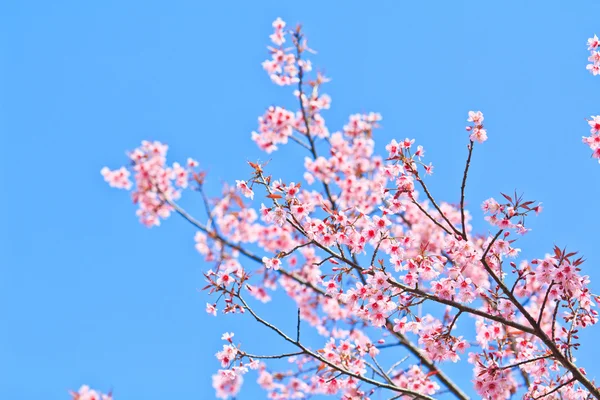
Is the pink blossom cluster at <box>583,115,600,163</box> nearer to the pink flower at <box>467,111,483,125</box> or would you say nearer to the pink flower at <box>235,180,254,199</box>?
the pink flower at <box>467,111,483,125</box>

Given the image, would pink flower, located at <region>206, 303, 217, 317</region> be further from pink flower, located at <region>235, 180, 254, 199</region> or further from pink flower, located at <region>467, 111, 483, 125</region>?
pink flower, located at <region>467, 111, 483, 125</region>

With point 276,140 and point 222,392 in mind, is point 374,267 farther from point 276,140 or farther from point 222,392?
point 276,140

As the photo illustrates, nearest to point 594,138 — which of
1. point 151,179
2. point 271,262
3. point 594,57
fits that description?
point 594,57

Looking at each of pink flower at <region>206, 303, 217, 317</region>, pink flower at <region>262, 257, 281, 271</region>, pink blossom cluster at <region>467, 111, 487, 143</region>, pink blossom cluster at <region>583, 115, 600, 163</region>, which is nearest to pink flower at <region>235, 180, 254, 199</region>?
pink flower at <region>262, 257, 281, 271</region>

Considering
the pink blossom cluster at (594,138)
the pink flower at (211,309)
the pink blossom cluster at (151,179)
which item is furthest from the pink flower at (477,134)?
the pink blossom cluster at (151,179)

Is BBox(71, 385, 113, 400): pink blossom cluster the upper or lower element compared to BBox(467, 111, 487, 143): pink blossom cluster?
lower

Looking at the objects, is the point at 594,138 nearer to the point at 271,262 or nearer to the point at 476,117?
the point at 476,117

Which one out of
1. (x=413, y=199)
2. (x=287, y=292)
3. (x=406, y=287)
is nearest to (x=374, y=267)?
(x=406, y=287)

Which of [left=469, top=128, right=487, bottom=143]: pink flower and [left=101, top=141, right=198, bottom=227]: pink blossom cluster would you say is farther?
[left=101, top=141, right=198, bottom=227]: pink blossom cluster

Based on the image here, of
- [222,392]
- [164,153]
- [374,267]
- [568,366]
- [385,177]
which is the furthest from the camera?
[164,153]

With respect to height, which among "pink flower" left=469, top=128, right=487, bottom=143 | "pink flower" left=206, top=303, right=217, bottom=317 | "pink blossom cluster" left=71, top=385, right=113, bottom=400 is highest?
"pink flower" left=469, top=128, right=487, bottom=143

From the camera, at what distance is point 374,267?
4.89 meters

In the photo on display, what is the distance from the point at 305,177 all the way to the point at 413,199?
6.49 meters

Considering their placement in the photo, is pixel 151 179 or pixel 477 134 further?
pixel 151 179
